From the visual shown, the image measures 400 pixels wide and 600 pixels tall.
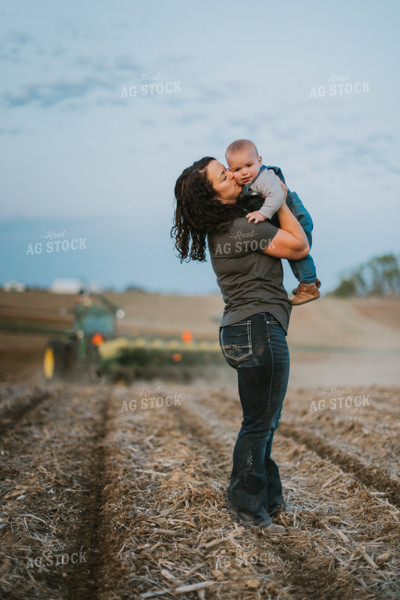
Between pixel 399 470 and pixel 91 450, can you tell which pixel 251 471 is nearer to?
pixel 399 470

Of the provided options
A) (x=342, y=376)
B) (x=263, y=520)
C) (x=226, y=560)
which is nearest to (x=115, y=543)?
(x=226, y=560)

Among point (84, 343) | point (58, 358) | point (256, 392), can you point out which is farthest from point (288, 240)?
point (58, 358)

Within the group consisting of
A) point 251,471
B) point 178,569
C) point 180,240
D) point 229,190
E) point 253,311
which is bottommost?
point 178,569

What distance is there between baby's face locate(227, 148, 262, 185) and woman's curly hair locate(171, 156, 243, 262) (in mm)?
145

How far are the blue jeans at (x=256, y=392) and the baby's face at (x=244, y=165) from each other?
2.61 ft

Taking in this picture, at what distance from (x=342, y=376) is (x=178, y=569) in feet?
43.9

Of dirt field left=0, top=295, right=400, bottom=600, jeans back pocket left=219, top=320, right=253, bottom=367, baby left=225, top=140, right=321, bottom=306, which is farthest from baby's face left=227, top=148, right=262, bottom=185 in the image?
dirt field left=0, top=295, right=400, bottom=600

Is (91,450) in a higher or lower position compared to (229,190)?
lower

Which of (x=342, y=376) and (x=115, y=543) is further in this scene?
(x=342, y=376)

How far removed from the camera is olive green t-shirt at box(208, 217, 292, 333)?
2994mm

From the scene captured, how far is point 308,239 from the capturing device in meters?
3.18

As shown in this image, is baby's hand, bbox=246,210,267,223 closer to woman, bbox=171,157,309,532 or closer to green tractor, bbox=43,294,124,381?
woman, bbox=171,157,309,532

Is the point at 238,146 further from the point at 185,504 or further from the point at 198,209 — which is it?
the point at 185,504

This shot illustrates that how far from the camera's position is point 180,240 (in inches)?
128
